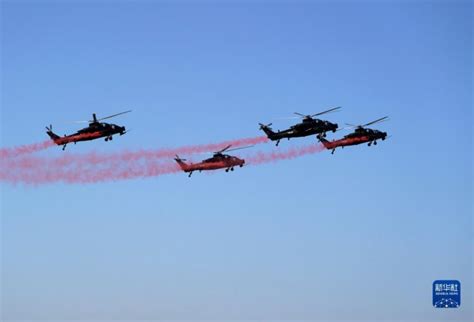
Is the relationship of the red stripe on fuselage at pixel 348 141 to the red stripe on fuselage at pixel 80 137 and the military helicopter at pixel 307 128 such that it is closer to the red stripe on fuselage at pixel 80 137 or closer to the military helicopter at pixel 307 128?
the military helicopter at pixel 307 128

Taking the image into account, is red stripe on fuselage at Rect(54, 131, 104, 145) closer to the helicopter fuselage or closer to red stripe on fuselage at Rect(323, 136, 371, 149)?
the helicopter fuselage

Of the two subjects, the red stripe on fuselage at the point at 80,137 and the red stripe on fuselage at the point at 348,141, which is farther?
the red stripe on fuselage at the point at 348,141

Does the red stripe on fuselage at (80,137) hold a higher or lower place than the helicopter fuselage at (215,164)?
higher

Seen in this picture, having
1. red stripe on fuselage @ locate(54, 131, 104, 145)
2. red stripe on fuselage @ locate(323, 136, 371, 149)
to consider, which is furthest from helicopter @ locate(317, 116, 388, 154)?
red stripe on fuselage @ locate(54, 131, 104, 145)

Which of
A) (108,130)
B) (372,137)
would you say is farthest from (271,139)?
(108,130)

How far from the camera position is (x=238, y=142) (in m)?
131

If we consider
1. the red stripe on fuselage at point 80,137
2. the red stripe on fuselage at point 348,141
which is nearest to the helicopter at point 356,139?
the red stripe on fuselage at point 348,141

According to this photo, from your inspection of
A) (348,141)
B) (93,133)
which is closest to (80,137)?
(93,133)

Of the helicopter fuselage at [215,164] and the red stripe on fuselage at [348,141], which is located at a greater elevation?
the red stripe on fuselage at [348,141]

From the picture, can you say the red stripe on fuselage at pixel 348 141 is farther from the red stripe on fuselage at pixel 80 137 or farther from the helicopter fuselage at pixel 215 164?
the red stripe on fuselage at pixel 80 137

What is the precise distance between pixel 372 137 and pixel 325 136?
258 inches

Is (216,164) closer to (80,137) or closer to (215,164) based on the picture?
(215,164)

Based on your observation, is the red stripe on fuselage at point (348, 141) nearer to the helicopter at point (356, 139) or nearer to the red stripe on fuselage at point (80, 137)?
the helicopter at point (356, 139)

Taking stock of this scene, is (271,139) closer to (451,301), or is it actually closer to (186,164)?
(186,164)
